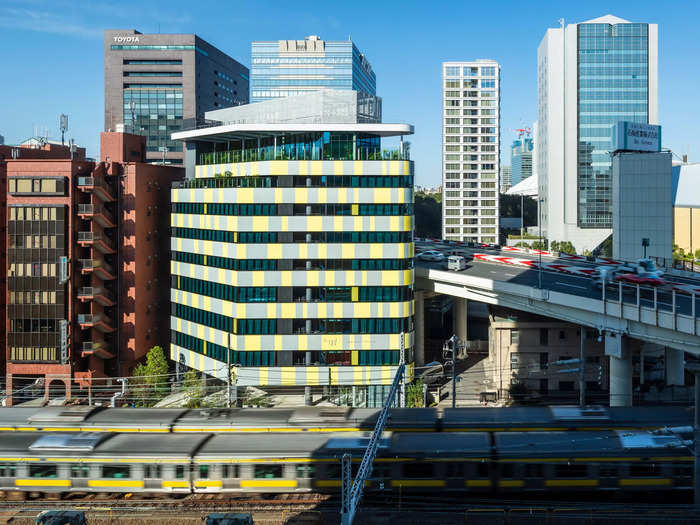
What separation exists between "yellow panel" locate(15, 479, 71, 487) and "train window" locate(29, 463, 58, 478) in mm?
234

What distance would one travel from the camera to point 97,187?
66.7m

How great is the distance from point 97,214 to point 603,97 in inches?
3895

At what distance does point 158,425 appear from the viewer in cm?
3741

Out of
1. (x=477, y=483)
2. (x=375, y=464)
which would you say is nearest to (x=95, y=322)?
(x=375, y=464)

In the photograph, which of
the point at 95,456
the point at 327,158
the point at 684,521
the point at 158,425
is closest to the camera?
the point at 684,521

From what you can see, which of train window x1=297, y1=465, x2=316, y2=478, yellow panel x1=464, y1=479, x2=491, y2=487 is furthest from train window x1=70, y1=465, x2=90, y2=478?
yellow panel x1=464, y1=479, x2=491, y2=487

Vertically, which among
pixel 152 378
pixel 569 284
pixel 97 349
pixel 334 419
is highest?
pixel 569 284

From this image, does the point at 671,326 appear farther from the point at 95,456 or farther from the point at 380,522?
the point at 95,456

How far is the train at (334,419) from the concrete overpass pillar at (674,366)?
2823 centimetres

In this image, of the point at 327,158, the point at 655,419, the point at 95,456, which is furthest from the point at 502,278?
the point at 95,456

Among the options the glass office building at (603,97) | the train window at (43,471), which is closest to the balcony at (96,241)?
the train window at (43,471)

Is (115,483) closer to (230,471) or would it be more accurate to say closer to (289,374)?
(230,471)

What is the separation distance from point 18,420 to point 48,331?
28906 millimetres

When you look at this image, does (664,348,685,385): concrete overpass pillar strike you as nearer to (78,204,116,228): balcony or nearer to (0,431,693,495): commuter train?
(0,431,693,495): commuter train
